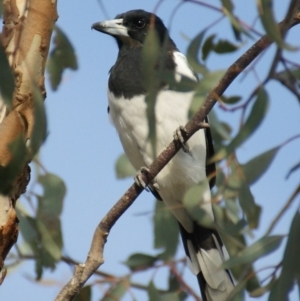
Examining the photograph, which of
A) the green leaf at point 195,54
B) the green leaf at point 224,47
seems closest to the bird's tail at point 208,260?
the green leaf at point 224,47

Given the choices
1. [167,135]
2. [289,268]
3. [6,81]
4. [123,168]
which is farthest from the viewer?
[123,168]

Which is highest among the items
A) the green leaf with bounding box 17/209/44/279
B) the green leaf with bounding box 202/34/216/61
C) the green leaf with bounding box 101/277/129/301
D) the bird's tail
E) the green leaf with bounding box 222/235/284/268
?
the green leaf with bounding box 202/34/216/61

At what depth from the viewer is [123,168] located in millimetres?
2768

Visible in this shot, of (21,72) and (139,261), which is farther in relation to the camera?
(139,261)

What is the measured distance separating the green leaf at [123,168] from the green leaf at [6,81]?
4.45 feet

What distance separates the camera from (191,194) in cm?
165

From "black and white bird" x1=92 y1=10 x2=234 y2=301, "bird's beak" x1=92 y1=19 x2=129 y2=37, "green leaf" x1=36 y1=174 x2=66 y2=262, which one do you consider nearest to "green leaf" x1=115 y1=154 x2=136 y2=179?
"black and white bird" x1=92 y1=10 x2=234 y2=301

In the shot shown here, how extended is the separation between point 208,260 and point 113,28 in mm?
995

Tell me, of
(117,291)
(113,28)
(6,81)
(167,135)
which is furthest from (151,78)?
(113,28)

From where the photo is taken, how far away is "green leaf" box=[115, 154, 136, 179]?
273cm

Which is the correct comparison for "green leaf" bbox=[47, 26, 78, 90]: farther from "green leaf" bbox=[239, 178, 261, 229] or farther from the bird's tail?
the bird's tail

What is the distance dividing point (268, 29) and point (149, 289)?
3.06ft

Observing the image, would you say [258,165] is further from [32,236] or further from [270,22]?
[32,236]

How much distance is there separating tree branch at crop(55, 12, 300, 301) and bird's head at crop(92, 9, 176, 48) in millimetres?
1005
